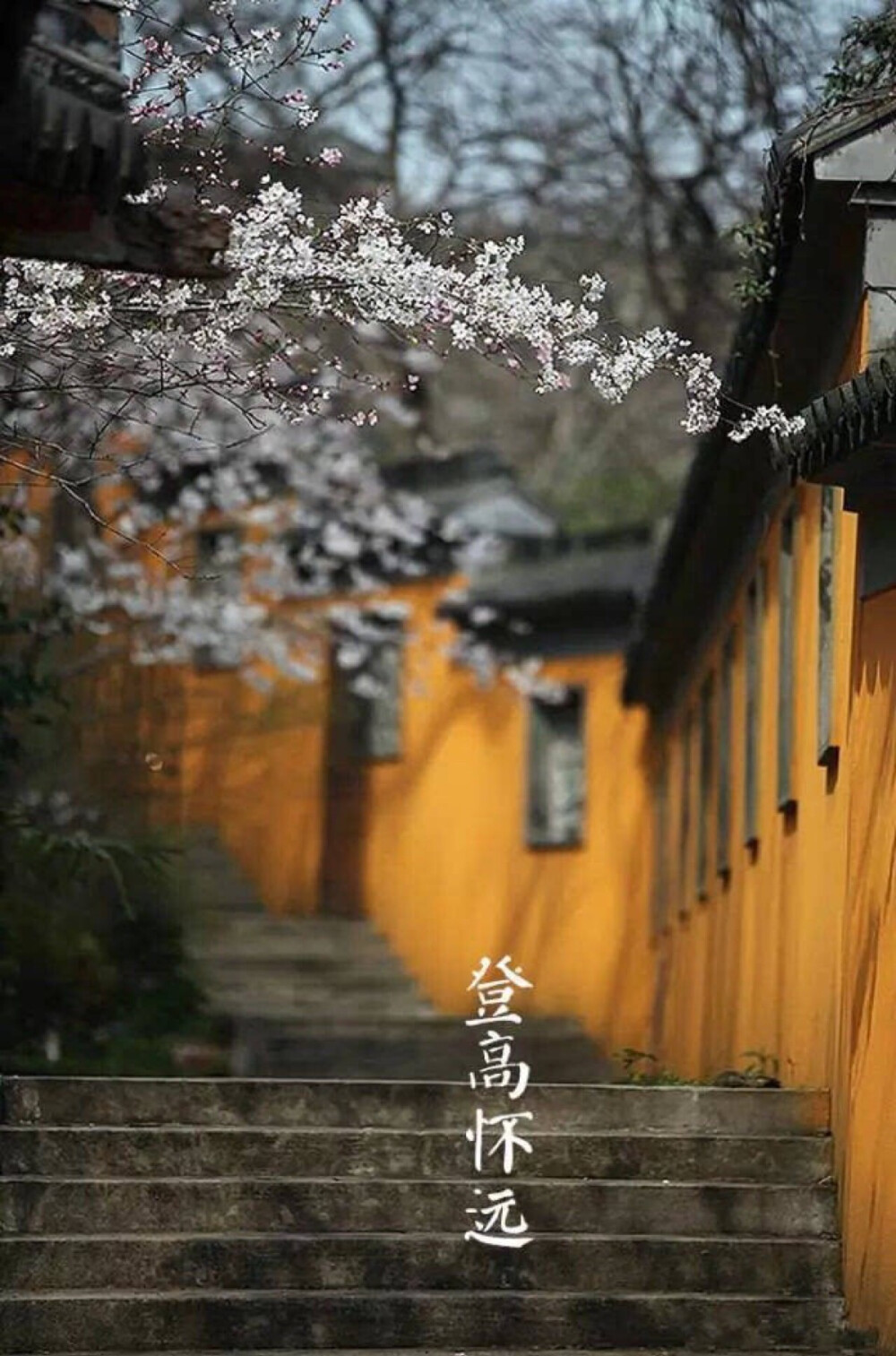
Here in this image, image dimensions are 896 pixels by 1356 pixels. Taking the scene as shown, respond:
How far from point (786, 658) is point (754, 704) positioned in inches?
70.4

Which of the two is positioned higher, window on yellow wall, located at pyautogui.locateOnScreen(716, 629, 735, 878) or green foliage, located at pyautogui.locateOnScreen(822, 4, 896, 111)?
green foliage, located at pyautogui.locateOnScreen(822, 4, 896, 111)

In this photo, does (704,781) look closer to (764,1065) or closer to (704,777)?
(704,777)

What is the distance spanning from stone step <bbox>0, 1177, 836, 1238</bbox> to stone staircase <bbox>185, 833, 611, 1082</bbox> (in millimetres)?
9883

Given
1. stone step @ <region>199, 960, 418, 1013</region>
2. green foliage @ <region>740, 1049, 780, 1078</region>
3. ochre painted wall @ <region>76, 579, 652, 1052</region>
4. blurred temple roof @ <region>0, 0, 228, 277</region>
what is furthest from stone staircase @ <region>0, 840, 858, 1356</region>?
stone step @ <region>199, 960, 418, 1013</region>

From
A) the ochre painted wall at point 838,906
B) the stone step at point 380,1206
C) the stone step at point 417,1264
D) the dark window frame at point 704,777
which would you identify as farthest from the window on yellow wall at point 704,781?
the stone step at point 417,1264

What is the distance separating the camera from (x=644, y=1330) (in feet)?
34.4

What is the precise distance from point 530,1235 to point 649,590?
11.0 m

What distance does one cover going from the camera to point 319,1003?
1016 inches

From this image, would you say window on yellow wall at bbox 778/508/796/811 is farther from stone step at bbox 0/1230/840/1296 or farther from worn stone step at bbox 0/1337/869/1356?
worn stone step at bbox 0/1337/869/1356

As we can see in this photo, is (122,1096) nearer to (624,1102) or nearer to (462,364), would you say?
(624,1102)

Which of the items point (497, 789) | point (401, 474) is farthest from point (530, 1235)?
point (401, 474)

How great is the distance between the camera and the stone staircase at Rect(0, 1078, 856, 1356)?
34.2ft

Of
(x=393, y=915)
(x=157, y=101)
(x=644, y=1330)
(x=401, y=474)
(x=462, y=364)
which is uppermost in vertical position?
(x=462, y=364)

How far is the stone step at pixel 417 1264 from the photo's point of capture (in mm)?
10539
